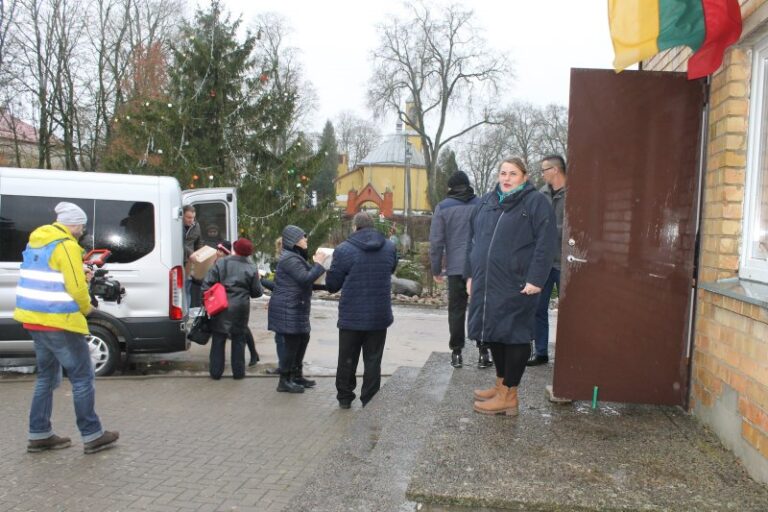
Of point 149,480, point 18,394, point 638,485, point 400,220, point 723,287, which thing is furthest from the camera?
point 400,220

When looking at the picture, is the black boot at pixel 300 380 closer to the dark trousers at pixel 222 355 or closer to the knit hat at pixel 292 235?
the dark trousers at pixel 222 355

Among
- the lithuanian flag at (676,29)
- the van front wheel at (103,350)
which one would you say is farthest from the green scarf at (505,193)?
the van front wheel at (103,350)

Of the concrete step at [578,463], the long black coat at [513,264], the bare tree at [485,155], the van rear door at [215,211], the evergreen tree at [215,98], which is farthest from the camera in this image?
the bare tree at [485,155]

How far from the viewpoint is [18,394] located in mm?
6484

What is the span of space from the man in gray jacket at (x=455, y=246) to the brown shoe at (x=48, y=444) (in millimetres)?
3174

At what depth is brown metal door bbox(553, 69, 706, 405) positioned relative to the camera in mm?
4059

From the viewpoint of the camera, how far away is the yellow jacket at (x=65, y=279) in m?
4.56

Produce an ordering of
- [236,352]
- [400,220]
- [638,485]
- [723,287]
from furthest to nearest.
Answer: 1. [400,220]
2. [236,352]
3. [723,287]
4. [638,485]

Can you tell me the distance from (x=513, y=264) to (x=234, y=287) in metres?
4.06

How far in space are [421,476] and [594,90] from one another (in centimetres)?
257

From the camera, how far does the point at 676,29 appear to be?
355 cm

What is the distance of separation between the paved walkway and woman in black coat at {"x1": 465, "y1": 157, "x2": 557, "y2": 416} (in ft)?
4.32

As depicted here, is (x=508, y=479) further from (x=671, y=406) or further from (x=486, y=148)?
(x=486, y=148)

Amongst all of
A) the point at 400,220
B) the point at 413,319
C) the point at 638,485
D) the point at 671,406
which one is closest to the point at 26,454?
the point at 638,485
